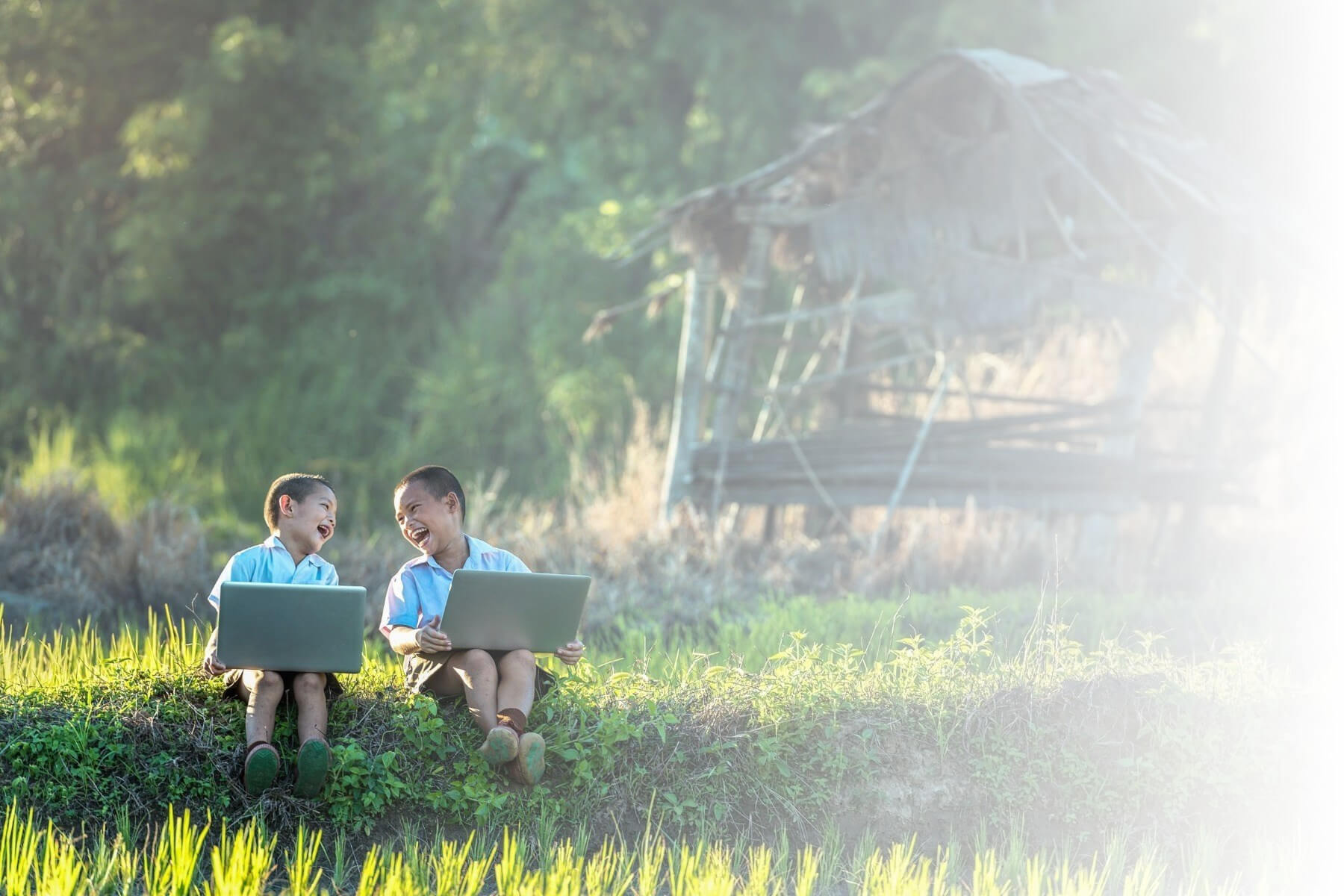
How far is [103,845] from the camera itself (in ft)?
14.5

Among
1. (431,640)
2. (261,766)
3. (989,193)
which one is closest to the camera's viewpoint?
(261,766)

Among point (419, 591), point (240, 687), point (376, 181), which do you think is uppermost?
point (376, 181)

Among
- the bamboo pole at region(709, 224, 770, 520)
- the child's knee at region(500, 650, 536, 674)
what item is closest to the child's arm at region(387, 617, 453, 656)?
the child's knee at region(500, 650, 536, 674)

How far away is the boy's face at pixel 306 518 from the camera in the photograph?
16.5ft

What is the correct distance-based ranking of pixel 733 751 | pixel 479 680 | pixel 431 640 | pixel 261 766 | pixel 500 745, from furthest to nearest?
pixel 733 751 < pixel 479 680 < pixel 431 640 < pixel 500 745 < pixel 261 766

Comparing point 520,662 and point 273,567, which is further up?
point 273,567

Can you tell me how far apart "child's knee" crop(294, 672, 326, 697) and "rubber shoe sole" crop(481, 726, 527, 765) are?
0.58 metres

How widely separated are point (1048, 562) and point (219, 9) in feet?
49.3

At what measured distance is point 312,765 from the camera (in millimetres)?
4637

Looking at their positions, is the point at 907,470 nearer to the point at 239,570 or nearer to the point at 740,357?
the point at 740,357

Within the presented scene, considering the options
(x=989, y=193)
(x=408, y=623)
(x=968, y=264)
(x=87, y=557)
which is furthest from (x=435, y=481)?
(x=989, y=193)

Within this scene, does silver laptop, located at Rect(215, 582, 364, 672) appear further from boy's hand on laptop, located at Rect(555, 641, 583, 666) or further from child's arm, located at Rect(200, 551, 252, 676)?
boy's hand on laptop, located at Rect(555, 641, 583, 666)

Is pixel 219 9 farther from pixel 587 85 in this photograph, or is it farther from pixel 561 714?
pixel 561 714

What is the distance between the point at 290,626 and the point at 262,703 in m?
0.35
